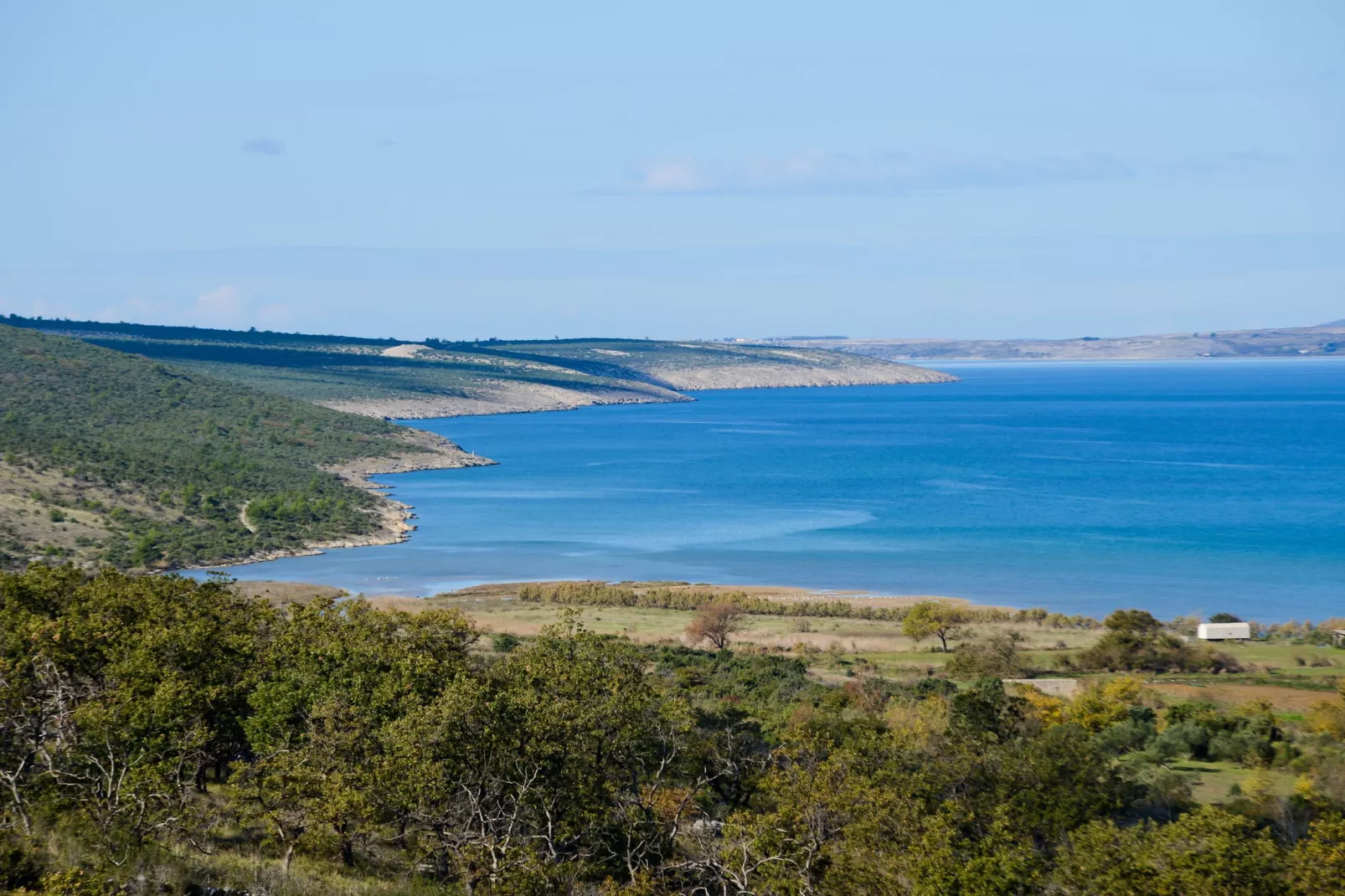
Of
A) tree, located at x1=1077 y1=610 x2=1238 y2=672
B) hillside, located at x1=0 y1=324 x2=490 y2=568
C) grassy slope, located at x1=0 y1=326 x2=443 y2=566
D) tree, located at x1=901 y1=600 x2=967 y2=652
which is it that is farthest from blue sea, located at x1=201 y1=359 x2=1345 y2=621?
tree, located at x1=1077 y1=610 x2=1238 y2=672

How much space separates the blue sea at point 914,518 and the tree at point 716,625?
10.9 m

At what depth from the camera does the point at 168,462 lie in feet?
311

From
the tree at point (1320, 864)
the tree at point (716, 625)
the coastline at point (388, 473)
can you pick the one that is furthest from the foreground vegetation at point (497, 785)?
the coastline at point (388, 473)

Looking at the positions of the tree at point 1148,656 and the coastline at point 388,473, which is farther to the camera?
the coastline at point 388,473

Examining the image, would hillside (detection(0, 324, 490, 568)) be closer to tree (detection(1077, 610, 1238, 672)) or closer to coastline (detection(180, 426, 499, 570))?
coastline (detection(180, 426, 499, 570))

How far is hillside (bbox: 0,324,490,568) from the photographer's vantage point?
74500 millimetres

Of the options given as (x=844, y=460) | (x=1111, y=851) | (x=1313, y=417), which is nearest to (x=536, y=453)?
(x=844, y=460)

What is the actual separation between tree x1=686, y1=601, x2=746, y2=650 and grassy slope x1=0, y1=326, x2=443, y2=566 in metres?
33.9

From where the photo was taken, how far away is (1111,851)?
17.5 m

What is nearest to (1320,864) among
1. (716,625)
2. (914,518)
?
(716,625)

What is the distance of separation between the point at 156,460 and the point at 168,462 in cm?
92

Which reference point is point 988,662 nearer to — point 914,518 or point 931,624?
point 931,624

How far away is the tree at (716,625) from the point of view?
5050 cm

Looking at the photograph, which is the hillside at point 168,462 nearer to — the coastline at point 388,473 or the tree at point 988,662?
Answer: the coastline at point 388,473
